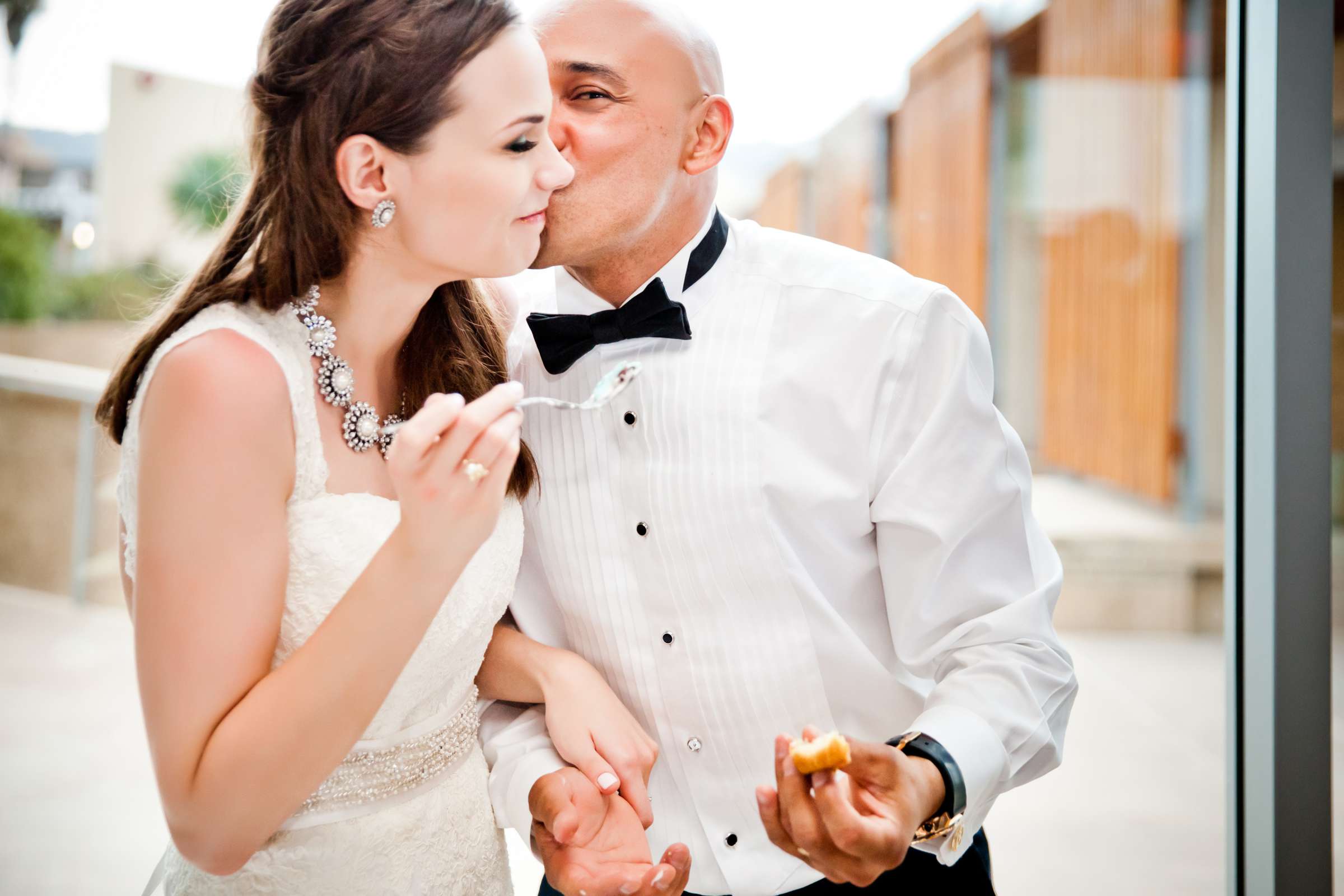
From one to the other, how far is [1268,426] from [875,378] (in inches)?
25.2

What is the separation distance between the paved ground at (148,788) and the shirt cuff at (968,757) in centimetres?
172

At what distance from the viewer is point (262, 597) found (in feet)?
3.29

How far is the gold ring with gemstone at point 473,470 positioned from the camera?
91cm

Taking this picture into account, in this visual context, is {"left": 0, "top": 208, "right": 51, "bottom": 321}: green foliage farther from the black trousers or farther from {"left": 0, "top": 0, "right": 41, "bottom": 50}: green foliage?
the black trousers

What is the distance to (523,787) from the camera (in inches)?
49.7

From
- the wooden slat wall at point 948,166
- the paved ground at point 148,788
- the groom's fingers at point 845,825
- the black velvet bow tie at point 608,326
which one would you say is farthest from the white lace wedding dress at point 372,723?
the wooden slat wall at point 948,166

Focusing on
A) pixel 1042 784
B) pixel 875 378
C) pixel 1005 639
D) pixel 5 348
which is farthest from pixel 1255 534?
pixel 5 348

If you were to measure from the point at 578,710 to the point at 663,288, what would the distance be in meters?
0.55

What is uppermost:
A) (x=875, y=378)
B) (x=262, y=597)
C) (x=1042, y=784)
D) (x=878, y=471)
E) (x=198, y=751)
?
(x=875, y=378)

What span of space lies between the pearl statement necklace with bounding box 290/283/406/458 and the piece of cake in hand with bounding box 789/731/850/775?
0.58 meters

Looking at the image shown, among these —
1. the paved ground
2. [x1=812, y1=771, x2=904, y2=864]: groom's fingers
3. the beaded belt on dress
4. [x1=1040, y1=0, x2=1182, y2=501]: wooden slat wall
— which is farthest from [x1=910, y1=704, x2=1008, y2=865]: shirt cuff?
[x1=1040, y1=0, x2=1182, y2=501]: wooden slat wall

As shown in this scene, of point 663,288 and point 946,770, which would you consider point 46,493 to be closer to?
point 663,288

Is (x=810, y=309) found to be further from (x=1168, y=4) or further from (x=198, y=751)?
(x=1168, y=4)

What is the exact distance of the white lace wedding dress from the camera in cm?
108
